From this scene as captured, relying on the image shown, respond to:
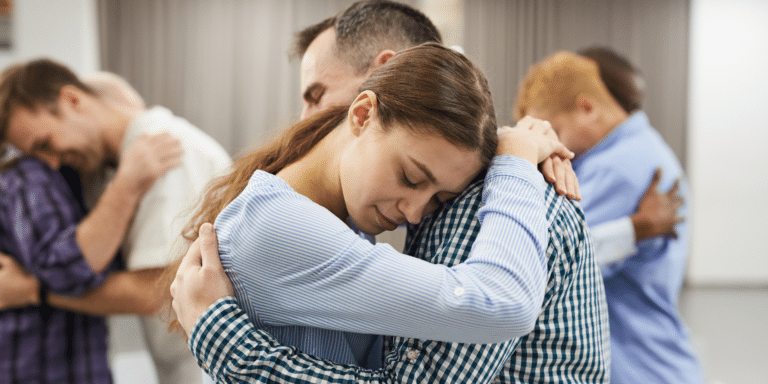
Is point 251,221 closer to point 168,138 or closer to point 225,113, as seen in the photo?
point 168,138

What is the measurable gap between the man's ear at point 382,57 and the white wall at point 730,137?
5.35 meters

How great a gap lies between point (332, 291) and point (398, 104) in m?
0.27

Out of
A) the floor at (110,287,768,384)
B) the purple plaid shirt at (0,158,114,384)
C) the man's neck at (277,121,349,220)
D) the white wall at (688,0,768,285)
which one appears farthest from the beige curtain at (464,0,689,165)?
the man's neck at (277,121,349,220)

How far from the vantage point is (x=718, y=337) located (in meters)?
4.23

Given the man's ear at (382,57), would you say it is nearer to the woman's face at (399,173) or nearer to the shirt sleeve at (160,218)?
the woman's face at (399,173)

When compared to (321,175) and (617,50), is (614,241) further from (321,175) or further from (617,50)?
(617,50)

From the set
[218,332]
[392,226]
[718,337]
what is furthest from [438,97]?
[718,337]

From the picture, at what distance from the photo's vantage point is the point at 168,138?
1.83m

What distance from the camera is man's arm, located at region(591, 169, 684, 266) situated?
1.64 meters

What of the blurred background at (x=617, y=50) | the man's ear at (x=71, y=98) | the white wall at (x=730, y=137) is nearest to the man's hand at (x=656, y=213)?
the man's ear at (x=71, y=98)

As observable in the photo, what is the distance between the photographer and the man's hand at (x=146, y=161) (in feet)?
5.76

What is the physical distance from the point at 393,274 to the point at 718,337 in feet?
14.2

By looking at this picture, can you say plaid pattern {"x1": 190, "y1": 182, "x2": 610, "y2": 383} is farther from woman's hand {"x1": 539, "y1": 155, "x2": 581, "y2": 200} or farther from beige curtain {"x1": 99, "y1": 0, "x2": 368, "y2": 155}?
beige curtain {"x1": 99, "y1": 0, "x2": 368, "y2": 155}

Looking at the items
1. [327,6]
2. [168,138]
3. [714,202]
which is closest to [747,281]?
[714,202]
